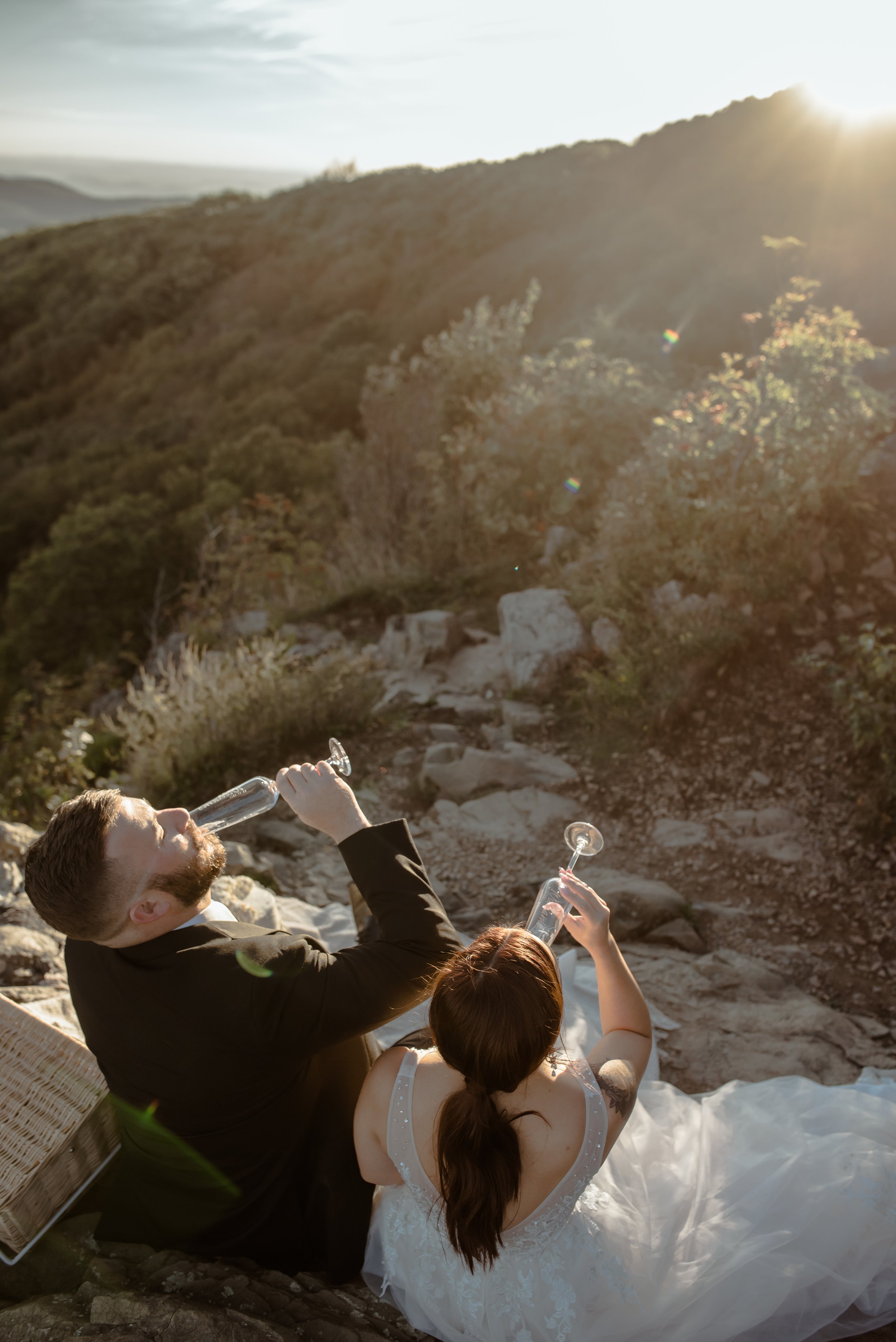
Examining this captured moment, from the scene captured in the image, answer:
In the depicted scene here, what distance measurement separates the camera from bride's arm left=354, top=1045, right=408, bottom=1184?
1.62 metres

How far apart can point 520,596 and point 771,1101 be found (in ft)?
12.3

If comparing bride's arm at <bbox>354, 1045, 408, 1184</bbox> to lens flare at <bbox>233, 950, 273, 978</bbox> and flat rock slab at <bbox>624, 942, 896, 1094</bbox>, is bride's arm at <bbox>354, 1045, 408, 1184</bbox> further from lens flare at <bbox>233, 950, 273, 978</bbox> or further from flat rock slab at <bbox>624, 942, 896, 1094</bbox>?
flat rock slab at <bbox>624, 942, 896, 1094</bbox>

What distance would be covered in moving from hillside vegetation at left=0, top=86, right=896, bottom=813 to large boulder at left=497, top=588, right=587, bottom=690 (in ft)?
0.60

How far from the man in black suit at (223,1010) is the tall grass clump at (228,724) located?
2.86 metres

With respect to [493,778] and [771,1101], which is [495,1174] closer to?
[771,1101]

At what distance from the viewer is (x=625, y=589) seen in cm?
519

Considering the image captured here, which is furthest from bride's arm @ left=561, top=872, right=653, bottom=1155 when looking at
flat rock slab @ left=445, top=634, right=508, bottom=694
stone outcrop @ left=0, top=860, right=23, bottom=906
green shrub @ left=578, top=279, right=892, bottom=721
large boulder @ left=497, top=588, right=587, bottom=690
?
flat rock slab @ left=445, top=634, right=508, bottom=694

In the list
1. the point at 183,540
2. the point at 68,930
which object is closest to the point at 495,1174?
the point at 68,930

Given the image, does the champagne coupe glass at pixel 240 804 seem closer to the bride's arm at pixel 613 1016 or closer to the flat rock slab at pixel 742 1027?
the bride's arm at pixel 613 1016

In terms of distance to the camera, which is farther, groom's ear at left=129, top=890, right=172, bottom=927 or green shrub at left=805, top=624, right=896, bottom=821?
green shrub at left=805, top=624, right=896, bottom=821

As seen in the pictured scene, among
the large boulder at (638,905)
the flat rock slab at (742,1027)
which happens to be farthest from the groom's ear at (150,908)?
the large boulder at (638,905)

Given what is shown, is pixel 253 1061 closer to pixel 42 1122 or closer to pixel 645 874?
pixel 42 1122

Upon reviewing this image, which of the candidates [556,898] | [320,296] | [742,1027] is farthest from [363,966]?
[320,296]

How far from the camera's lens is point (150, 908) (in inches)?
63.9
